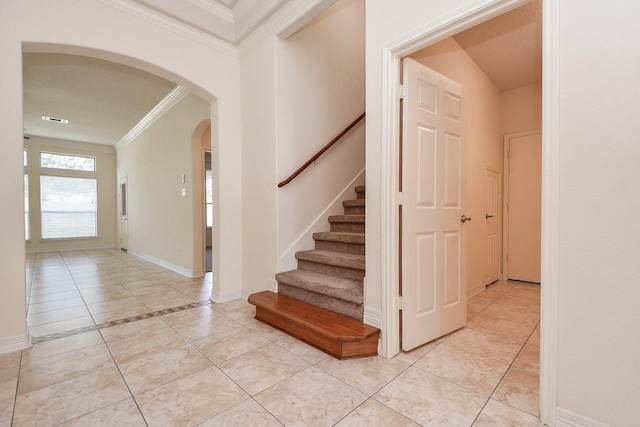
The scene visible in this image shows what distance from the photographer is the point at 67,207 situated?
25.9 ft

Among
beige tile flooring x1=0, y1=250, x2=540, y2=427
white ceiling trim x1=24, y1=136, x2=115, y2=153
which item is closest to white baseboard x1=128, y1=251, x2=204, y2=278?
beige tile flooring x1=0, y1=250, x2=540, y2=427

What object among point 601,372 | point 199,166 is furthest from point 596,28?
point 199,166

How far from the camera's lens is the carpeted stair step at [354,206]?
3.37 m

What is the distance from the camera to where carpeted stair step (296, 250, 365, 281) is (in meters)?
2.58

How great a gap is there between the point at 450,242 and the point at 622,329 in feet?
4.02

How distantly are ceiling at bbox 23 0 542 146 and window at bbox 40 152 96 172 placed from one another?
51.9 inches

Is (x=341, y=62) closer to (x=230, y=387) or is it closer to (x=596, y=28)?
(x=596, y=28)

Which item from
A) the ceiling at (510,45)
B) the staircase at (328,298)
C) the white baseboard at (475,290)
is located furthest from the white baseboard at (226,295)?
the ceiling at (510,45)

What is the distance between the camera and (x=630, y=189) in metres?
1.23

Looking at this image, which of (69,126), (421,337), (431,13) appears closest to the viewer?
(431,13)

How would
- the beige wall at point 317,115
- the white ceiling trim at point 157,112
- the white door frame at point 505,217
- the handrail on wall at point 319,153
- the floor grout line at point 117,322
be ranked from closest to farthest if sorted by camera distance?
1. the floor grout line at point 117,322
2. the handrail on wall at point 319,153
3. the beige wall at point 317,115
4. the white door frame at point 505,217
5. the white ceiling trim at point 157,112

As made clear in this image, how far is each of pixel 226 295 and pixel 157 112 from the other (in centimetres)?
424

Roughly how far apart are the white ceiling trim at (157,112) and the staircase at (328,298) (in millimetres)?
3510

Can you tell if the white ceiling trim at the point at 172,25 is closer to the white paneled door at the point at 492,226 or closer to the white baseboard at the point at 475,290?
the white paneled door at the point at 492,226
